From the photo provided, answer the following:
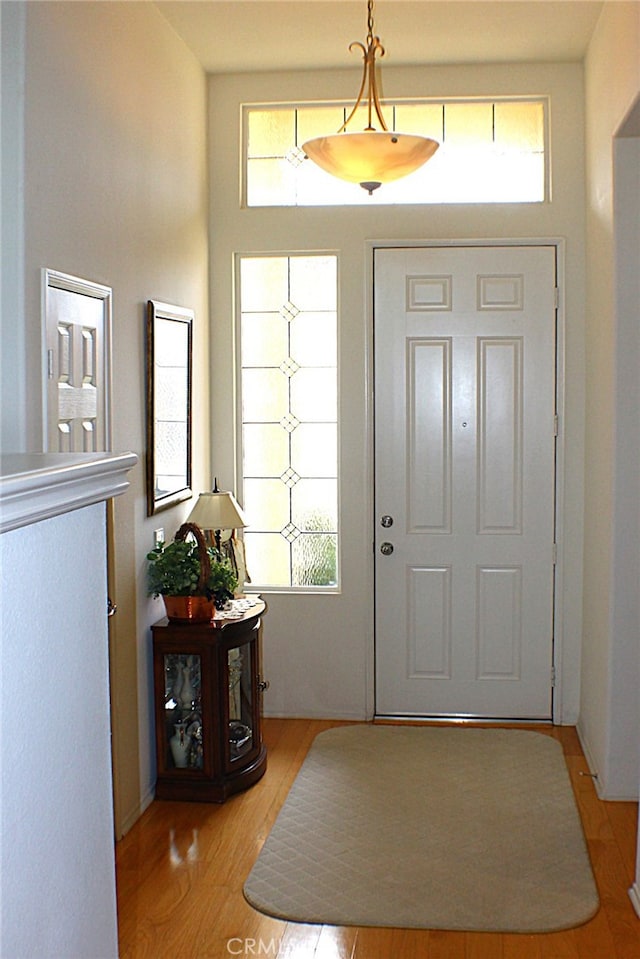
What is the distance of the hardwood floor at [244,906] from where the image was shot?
286 cm

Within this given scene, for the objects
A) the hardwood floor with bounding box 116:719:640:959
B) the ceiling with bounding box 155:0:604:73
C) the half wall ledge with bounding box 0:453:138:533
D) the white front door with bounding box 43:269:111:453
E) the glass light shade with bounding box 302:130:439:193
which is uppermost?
the ceiling with bounding box 155:0:604:73

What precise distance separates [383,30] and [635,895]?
11.3 ft

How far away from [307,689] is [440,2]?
3110mm

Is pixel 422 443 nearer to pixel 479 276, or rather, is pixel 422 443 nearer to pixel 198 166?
pixel 479 276

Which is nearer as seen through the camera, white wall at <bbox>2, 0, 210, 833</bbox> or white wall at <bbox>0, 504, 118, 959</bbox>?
white wall at <bbox>0, 504, 118, 959</bbox>

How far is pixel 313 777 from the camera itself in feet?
→ 13.7

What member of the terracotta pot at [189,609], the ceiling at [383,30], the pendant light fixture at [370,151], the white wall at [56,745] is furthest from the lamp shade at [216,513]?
the white wall at [56,745]

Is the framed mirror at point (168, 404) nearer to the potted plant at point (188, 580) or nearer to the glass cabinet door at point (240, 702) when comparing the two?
the potted plant at point (188, 580)

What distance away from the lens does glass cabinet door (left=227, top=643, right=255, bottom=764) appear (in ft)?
13.0

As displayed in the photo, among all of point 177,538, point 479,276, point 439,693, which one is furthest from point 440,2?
point 439,693

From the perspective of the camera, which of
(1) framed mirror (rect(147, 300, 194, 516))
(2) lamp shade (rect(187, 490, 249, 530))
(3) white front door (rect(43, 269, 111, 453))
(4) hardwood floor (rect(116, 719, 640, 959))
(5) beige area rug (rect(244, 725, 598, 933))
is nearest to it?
(4) hardwood floor (rect(116, 719, 640, 959))

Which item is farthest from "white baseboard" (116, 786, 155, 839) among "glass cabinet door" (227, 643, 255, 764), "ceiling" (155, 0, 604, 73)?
"ceiling" (155, 0, 604, 73)

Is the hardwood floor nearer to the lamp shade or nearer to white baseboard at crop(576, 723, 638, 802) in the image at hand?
white baseboard at crop(576, 723, 638, 802)

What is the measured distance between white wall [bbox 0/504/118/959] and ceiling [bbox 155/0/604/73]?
334cm
